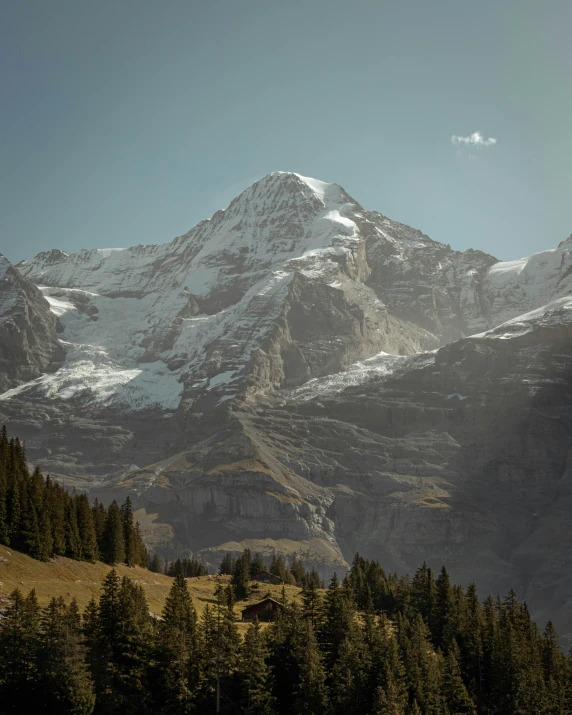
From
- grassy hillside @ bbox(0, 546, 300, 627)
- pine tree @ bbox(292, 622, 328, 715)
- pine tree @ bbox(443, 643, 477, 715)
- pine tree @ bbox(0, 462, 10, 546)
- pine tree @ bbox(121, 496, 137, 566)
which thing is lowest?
pine tree @ bbox(443, 643, 477, 715)

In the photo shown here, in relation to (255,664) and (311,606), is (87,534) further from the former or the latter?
(255,664)

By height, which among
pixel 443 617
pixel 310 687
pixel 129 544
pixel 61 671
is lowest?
pixel 310 687

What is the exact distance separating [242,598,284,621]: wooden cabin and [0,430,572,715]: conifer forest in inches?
106

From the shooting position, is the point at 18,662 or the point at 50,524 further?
the point at 50,524

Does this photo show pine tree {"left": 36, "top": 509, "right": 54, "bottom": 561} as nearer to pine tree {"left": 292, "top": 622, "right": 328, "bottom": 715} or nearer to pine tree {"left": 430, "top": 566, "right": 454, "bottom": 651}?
pine tree {"left": 292, "top": 622, "right": 328, "bottom": 715}

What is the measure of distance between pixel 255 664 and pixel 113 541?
5145 cm

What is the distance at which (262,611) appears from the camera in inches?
5330

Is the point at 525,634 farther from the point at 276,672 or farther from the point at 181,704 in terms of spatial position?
the point at 181,704

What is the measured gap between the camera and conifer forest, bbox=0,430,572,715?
Answer: 8831 centimetres

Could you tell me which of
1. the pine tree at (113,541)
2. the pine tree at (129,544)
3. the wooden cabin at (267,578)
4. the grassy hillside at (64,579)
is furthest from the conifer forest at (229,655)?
the wooden cabin at (267,578)

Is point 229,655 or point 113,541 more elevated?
point 113,541

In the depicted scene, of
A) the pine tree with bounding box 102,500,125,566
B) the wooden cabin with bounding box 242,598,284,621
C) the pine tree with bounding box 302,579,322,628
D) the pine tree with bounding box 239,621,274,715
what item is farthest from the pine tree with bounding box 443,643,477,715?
the pine tree with bounding box 102,500,125,566

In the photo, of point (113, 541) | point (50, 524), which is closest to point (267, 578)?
point (113, 541)

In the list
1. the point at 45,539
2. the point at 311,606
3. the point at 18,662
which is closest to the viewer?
the point at 18,662
